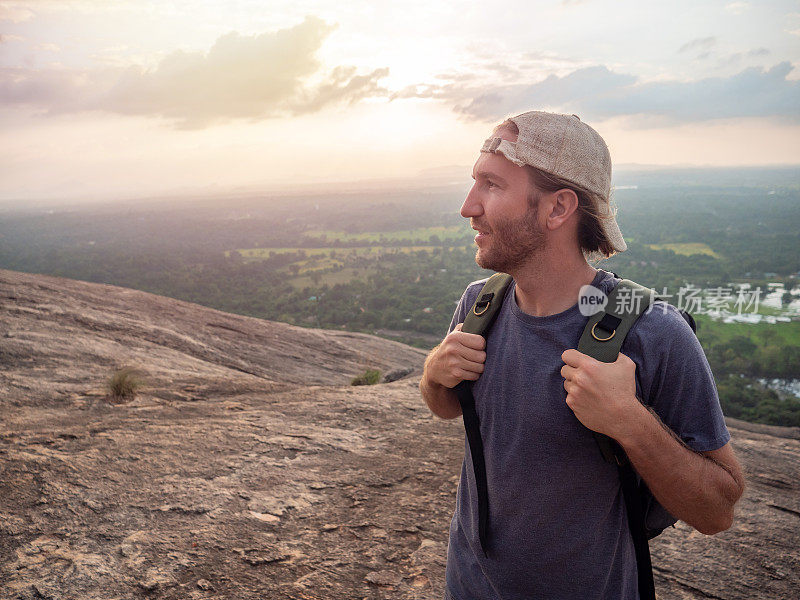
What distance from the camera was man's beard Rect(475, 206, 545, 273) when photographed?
1.89m

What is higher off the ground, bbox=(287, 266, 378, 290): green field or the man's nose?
the man's nose

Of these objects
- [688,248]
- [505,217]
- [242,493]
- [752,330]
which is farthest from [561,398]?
[688,248]

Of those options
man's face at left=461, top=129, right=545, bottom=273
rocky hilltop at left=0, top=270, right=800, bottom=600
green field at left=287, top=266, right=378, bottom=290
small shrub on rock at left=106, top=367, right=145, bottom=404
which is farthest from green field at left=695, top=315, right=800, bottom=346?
man's face at left=461, top=129, right=545, bottom=273

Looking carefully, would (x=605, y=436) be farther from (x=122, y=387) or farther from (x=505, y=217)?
(x=122, y=387)

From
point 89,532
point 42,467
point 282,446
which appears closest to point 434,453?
point 282,446

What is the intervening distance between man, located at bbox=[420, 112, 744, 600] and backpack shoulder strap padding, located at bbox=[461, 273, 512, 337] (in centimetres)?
5

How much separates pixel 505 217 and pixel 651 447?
3.16ft

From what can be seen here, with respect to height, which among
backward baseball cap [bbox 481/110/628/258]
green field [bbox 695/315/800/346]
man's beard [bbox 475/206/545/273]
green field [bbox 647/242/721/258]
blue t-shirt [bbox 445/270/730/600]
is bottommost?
green field [bbox 695/315/800/346]

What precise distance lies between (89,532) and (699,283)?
225 feet

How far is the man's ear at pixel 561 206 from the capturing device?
1.88 m

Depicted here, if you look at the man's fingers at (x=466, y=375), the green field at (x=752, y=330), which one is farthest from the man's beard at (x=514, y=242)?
the green field at (x=752, y=330)

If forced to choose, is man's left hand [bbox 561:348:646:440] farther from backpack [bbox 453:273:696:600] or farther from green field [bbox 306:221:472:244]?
green field [bbox 306:221:472:244]

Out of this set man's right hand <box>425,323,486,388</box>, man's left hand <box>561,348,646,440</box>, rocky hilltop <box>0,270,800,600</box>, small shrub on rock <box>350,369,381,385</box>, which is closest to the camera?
man's left hand <box>561,348,646,440</box>

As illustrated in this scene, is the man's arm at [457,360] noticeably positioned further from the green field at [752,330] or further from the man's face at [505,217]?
the green field at [752,330]
